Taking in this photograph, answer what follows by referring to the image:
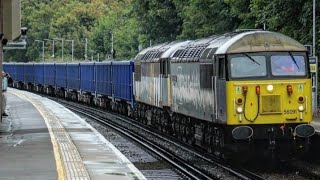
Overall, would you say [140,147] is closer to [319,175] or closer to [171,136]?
[171,136]

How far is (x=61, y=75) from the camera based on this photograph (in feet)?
198

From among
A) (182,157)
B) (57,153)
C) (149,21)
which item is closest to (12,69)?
(149,21)

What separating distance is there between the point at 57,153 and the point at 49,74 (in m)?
47.7

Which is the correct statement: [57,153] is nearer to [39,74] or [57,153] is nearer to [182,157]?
[182,157]

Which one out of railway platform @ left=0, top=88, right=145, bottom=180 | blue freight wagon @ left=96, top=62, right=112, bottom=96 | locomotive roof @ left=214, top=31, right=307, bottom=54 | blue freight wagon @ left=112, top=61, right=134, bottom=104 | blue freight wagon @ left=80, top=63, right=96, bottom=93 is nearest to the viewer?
railway platform @ left=0, top=88, right=145, bottom=180

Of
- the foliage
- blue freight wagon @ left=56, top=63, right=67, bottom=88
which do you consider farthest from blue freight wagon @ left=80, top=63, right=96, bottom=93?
the foliage

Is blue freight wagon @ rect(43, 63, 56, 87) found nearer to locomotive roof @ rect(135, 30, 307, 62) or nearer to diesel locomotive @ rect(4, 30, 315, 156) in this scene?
diesel locomotive @ rect(4, 30, 315, 156)

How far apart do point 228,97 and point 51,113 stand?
21.8 m

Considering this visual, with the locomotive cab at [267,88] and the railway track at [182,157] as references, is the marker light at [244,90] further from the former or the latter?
the railway track at [182,157]

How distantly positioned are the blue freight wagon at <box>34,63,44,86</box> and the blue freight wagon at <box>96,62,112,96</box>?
71.5 feet

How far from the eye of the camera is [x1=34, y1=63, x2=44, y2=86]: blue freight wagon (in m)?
68.8

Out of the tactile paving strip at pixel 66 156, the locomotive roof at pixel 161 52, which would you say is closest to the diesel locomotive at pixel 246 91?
the locomotive roof at pixel 161 52

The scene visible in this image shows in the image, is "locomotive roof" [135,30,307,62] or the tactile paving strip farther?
"locomotive roof" [135,30,307,62]

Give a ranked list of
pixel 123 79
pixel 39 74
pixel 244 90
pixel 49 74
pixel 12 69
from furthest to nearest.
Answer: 1. pixel 12 69
2. pixel 39 74
3. pixel 49 74
4. pixel 123 79
5. pixel 244 90
